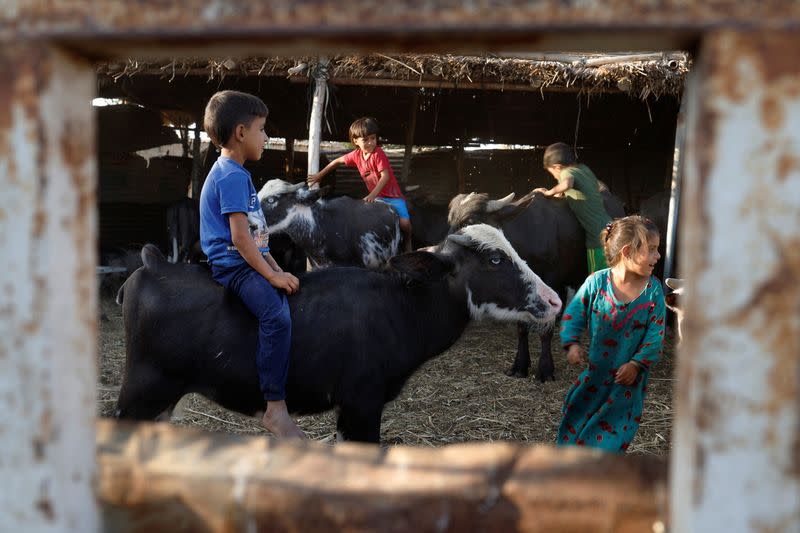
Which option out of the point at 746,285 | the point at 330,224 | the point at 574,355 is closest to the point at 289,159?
the point at 330,224

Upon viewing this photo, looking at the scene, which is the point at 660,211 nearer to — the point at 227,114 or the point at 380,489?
the point at 227,114

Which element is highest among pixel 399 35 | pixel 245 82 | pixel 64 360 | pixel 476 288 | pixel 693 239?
pixel 245 82

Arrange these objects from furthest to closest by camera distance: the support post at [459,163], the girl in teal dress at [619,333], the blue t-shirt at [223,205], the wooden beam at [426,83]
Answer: the support post at [459,163], the wooden beam at [426,83], the girl in teal dress at [619,333], the blue t-shirt at [223,205]

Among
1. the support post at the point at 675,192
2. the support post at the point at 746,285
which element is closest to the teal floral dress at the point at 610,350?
the support post at the point at 746,285

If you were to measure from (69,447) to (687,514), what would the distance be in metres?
0.96

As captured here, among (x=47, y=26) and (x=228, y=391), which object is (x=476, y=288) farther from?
(x=47, y=26)

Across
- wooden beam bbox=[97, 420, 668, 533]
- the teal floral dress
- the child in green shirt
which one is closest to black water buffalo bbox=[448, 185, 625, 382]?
the child in green shirt

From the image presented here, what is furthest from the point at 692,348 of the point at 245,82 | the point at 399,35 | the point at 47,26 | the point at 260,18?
the point at 245,82

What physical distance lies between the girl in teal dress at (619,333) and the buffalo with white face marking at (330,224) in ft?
11.5

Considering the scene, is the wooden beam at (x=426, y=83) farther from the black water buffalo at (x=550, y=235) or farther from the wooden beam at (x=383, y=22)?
the wooden beam at (x=383, y=22)

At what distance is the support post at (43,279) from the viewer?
1098 mm

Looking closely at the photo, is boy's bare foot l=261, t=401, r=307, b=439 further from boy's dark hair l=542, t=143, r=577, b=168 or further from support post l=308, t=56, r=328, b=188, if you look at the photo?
boy's dark hair l=542, t=143, r=577, b=168

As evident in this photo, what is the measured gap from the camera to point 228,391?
11.4ft

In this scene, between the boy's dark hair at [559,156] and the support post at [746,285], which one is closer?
the support post at [746,285]
